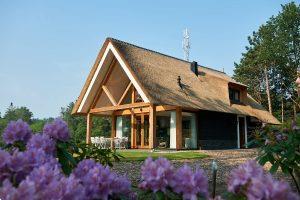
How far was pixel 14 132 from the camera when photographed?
1849mm

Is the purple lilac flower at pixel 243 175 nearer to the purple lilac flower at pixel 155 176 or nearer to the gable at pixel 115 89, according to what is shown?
the purple lilac flower at pixel 155 176

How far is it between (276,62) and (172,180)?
36006 millimetres

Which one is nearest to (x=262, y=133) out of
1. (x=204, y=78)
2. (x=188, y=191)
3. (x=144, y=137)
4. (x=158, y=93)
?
(x=188, y=191)

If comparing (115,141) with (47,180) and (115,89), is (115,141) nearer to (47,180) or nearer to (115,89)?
(115,89)

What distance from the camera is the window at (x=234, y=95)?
20.9 metres

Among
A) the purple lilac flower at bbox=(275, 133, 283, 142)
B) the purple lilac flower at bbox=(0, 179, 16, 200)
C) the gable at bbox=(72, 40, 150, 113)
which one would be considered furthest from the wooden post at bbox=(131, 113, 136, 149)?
the purple lilac flower at bbox=(0, 179, 16, 200)

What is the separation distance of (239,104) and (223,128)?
232 centimetres

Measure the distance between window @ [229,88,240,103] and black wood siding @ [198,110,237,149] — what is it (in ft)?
4.05

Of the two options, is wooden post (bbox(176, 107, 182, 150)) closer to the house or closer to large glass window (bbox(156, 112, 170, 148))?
the house

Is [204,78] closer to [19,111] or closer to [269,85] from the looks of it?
[269,85]

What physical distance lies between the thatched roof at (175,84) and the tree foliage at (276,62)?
544 inches

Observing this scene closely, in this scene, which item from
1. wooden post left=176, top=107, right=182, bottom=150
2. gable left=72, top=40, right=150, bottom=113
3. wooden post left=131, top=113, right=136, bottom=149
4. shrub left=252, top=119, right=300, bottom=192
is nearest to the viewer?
shrub left=252, top=119, right=300, bottom=192

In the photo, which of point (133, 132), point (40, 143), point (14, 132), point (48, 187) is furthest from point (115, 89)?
point (48, 187)

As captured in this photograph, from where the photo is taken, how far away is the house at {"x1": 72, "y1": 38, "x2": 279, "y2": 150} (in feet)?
52.4
